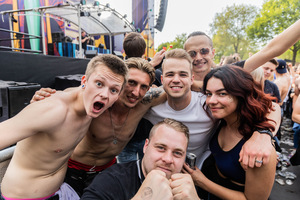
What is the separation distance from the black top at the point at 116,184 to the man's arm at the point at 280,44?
5.86 ft

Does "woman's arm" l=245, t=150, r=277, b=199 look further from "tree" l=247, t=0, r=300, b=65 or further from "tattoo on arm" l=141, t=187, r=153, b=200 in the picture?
"tree" l=247, t=0, r=300, b=65

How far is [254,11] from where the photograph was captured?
22969 millimetres

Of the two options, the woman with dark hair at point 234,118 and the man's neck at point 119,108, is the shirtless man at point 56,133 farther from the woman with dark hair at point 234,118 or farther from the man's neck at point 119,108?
the woman with dark hair at point 234,118

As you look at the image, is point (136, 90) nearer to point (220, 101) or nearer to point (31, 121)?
point (220, 101)

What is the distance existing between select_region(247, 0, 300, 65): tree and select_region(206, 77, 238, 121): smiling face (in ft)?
68.3

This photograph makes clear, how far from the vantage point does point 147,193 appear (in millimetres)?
1116

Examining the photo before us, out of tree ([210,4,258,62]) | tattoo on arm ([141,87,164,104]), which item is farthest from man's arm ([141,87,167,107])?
tree ([210,4,258,62])

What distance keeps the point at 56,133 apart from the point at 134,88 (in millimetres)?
954

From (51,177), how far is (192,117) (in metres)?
1.57

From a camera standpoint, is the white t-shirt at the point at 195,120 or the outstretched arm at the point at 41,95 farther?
the white t-shirt at the point at 195,120

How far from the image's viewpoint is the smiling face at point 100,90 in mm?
1541

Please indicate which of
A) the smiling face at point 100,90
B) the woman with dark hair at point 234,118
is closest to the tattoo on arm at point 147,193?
the woman with dark hair at point 234,118

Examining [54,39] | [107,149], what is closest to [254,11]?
[54,39]

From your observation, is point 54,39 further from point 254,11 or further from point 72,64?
point 254,11
